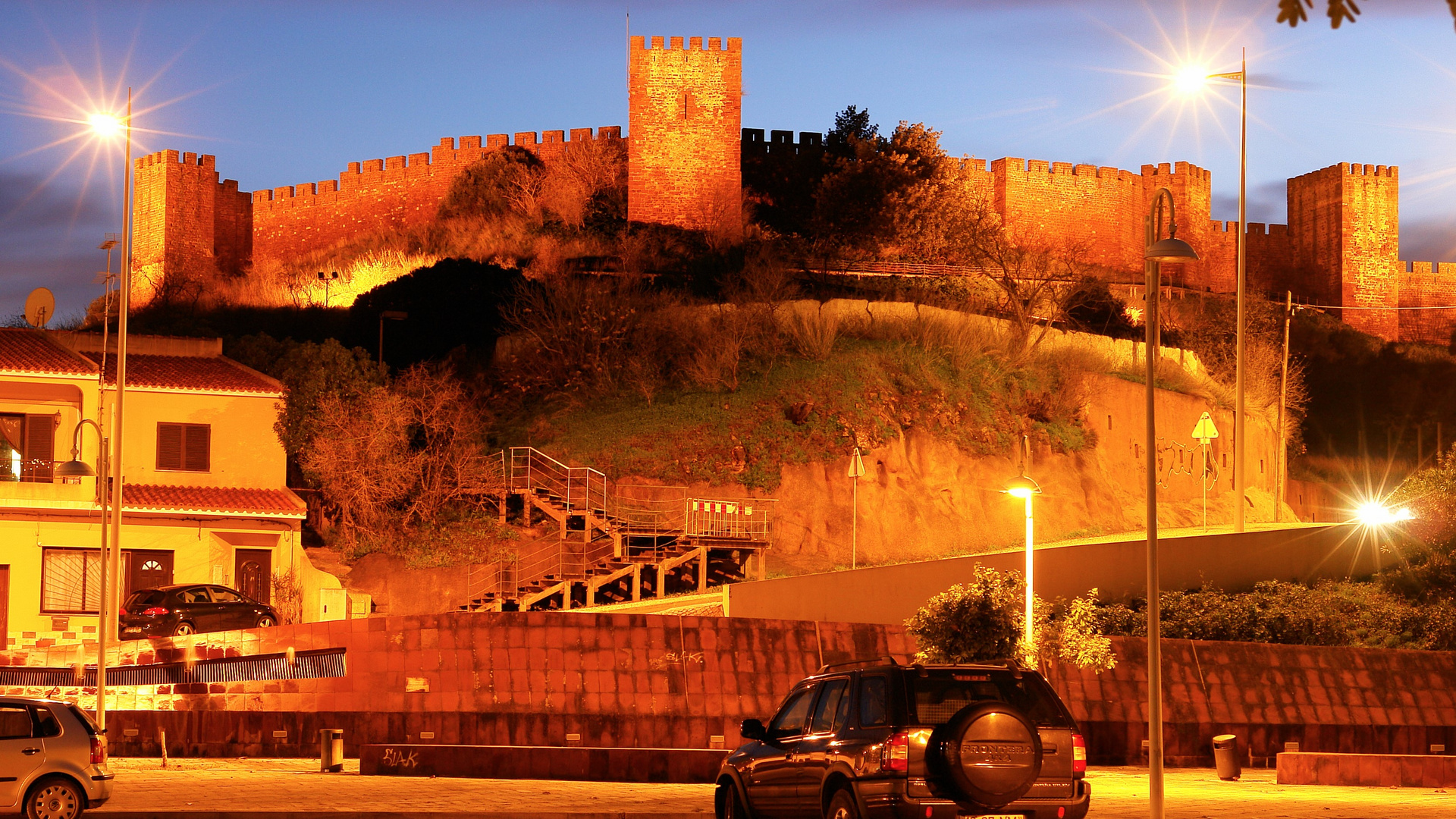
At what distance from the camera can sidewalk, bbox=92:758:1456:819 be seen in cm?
1446

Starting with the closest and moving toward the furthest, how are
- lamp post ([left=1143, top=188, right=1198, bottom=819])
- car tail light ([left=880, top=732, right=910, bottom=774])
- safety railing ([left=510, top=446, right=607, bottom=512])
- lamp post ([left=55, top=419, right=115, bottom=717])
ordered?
car tail light ([left=880, top=732, right=910, bottom=774]) → lamp post ([left=1143, top=188, right=1198, bottom=819]) → lamp post ([left=55, top=419, right=115, bottom=717]) → safety railing ([left=510, top=446, right=607, bottom=512])

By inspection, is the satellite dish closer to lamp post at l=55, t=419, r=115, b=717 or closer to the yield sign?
lamp post at l=55, t=419, r=115, b=717

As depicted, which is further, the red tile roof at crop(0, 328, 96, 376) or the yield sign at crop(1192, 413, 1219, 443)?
the yield sign at crop(1192, 413, 1219, 443)

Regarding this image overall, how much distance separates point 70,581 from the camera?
101 ft

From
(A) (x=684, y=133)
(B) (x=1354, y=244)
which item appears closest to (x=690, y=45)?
(A) (x=684, y=133)

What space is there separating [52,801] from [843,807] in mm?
7234

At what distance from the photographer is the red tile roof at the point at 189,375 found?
108ft

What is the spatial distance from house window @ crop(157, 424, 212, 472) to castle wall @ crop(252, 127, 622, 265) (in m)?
25.6

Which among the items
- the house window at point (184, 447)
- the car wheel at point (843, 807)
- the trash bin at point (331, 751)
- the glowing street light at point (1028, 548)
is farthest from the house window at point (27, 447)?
the car wheel at point (843, 807)

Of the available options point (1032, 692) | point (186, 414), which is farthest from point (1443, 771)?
point (186, 414)

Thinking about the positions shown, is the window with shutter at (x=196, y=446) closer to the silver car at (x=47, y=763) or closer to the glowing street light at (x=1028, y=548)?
the silver car at (x=47, y=763)

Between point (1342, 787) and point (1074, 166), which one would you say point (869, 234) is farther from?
point (1342, 787)

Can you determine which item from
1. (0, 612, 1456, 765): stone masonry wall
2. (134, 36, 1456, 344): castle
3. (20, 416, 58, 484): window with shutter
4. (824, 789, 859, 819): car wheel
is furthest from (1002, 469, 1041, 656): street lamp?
(134, 36, 1456, 344): castle

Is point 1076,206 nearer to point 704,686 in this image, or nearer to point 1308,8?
point 704,686
